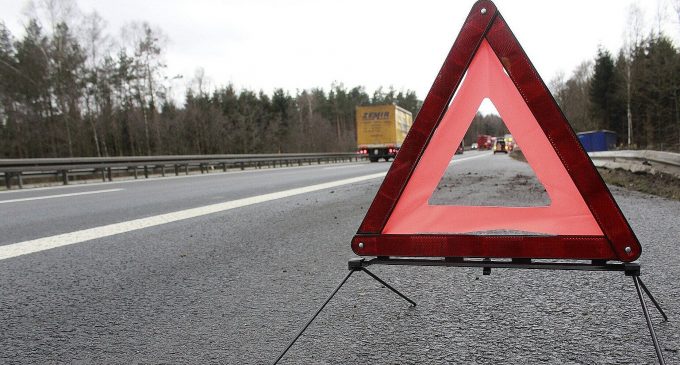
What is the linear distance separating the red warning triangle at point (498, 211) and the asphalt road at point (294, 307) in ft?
1.29

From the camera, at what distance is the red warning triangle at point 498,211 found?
1.61 meters

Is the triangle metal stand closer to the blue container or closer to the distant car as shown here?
the blue container

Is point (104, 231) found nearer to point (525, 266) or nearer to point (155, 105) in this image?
point (525, 266)

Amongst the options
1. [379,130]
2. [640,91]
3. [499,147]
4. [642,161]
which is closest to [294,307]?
[642,161]

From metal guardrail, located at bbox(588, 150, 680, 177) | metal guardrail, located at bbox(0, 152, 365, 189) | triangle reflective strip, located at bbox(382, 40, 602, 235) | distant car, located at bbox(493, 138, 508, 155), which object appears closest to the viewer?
triangle reflective strip, located at bbox(382, 40, 602, 235)

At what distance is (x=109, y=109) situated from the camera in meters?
43.3

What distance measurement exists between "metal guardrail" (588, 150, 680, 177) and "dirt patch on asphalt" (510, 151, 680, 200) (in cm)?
14

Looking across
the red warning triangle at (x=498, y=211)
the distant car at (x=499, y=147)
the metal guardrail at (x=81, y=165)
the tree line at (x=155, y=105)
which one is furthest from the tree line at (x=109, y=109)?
the red warning triangle at (x=498, y=211)

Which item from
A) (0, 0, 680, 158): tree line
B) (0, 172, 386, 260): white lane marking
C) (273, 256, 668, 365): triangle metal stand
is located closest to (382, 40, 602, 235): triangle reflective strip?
(273, 256, 668, 365): triangle metal stand

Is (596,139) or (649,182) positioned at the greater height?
(596,139)

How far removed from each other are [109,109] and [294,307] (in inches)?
Result: 1875

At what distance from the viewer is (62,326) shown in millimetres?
2084

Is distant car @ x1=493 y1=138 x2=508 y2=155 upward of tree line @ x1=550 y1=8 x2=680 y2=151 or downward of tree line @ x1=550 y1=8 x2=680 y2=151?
downward

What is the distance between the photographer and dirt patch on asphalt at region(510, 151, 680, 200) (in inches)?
248
